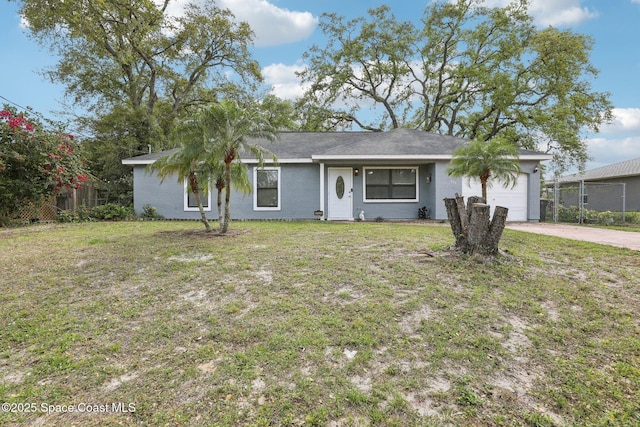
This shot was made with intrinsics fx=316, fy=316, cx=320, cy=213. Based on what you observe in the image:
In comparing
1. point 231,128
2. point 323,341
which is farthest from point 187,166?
point 323,341

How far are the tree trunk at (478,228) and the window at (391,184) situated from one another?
703 cm

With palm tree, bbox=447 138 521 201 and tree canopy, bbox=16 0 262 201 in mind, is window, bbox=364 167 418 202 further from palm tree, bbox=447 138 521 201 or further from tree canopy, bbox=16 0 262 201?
tree canopy, bbox=16 0 262 201

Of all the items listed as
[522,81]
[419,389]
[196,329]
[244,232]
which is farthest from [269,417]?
[522,81]

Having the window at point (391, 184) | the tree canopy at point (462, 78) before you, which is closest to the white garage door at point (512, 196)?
the window at point (391, 184)

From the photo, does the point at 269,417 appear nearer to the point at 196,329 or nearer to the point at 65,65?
the point at 196,329

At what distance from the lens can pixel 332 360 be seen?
8.46 feet

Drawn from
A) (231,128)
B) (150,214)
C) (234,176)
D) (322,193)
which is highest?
(231,128)

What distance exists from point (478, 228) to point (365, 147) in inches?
303

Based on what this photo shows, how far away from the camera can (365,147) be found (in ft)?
39.0

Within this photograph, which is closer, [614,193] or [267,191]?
[267,191]

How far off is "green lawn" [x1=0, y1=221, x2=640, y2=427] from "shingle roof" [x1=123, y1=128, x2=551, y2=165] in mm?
6740

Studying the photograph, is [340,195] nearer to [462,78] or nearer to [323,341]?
[323,341]

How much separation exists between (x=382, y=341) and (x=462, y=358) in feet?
2.14

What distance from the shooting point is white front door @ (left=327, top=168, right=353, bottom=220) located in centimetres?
1215
